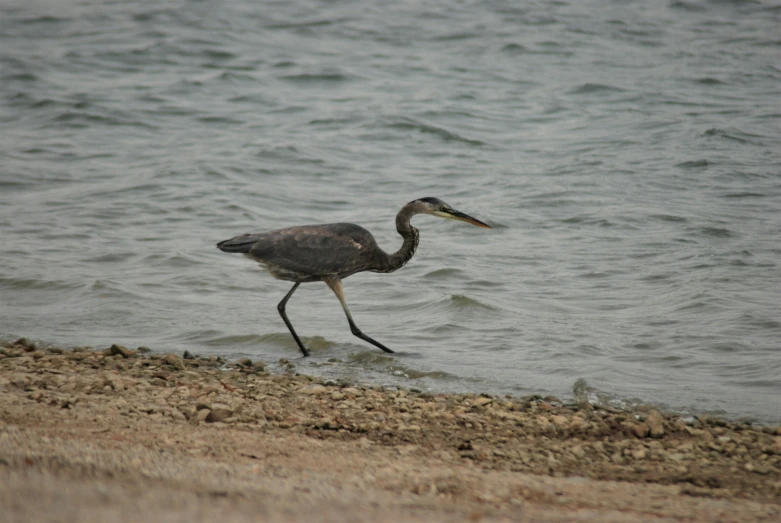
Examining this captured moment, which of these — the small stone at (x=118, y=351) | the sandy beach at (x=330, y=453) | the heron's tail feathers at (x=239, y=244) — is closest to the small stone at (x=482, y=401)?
the sandy beach at (x=330, y=453)

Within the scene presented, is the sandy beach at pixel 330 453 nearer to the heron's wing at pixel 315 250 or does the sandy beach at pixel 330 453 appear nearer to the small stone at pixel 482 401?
the small stone at pixel 482 401

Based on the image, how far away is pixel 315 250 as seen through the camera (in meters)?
8.65

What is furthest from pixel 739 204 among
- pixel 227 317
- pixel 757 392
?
pixel 227 317

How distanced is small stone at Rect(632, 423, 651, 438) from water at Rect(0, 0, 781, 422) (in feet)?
3.33

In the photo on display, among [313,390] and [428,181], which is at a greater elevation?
[428,181]

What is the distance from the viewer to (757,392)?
7477 mm

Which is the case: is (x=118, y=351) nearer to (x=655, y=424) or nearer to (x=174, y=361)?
(x=174, y=361)

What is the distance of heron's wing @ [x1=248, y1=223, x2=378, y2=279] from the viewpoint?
860 centimetres

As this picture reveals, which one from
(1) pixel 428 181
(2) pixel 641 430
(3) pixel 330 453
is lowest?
(2) pixel 641 430

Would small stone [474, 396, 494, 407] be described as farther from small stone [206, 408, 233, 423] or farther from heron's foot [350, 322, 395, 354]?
heron's foot [350, 322, 395, 354]

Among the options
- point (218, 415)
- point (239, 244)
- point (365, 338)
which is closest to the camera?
point (218, 415)

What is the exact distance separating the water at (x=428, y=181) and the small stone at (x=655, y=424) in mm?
781

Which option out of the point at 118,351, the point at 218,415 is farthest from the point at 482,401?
the point at 118,351

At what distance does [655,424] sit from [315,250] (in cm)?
363
